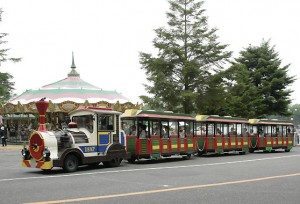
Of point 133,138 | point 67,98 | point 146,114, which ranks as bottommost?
point 133,138

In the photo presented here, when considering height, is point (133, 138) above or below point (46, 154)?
above

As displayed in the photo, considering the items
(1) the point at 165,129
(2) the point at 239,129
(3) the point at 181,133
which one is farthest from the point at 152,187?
(2) the point at 239,129

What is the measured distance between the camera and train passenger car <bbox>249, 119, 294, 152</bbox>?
3016cm

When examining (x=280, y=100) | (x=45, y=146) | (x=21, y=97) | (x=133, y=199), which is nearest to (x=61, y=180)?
(x=45, y=146)

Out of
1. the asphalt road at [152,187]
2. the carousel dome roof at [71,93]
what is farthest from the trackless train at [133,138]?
the carousel dome roof at [71,93]

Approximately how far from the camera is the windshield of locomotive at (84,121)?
1634 centimetres

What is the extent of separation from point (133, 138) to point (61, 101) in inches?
825

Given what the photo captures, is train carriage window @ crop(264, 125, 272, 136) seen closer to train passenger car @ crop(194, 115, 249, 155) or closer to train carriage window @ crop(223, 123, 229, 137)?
train passenger car @ crop(194, 115, 249, 155)

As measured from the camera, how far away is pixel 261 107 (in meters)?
47.4

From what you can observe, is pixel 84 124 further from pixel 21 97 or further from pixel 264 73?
pixel 264 73

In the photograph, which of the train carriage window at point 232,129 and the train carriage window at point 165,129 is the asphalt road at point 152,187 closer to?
the train carriage window at point 165,129

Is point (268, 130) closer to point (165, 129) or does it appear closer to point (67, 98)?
point (165, 129)

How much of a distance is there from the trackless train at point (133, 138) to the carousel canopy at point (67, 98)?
1570cm

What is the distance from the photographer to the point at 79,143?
1559 cm
